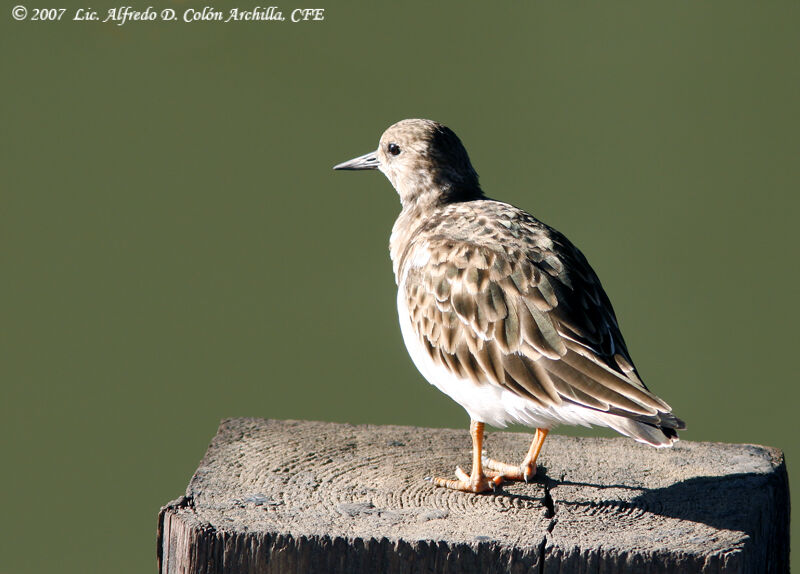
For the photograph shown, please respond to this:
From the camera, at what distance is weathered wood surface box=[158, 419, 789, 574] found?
5.34m

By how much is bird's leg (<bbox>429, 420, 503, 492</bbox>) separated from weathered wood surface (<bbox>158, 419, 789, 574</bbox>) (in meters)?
0.08

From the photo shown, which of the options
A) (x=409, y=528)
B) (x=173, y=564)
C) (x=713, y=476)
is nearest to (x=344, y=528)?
(x=409, y=528)

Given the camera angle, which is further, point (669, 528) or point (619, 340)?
point (619, 340)

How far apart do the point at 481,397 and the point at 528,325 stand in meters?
0.48

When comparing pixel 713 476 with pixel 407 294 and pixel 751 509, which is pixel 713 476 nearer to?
pixel 751 509

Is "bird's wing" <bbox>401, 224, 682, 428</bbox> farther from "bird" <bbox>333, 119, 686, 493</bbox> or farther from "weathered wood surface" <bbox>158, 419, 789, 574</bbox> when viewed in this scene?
"weathered wood surface" <bbox>158, 419, 789, 574</bbox>

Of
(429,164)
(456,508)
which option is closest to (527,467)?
(456,508)

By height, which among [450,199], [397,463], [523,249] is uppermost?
[450,199]

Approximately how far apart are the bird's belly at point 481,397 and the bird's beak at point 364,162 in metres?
1.57

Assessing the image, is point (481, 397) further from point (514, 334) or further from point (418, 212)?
point (418, 212)

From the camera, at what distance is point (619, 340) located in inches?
244

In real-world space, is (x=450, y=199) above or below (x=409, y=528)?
above

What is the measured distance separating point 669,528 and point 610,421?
643 millimetres

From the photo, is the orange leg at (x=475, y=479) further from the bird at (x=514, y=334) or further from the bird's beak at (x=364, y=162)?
the bird's beak at (x=364, y=162)
